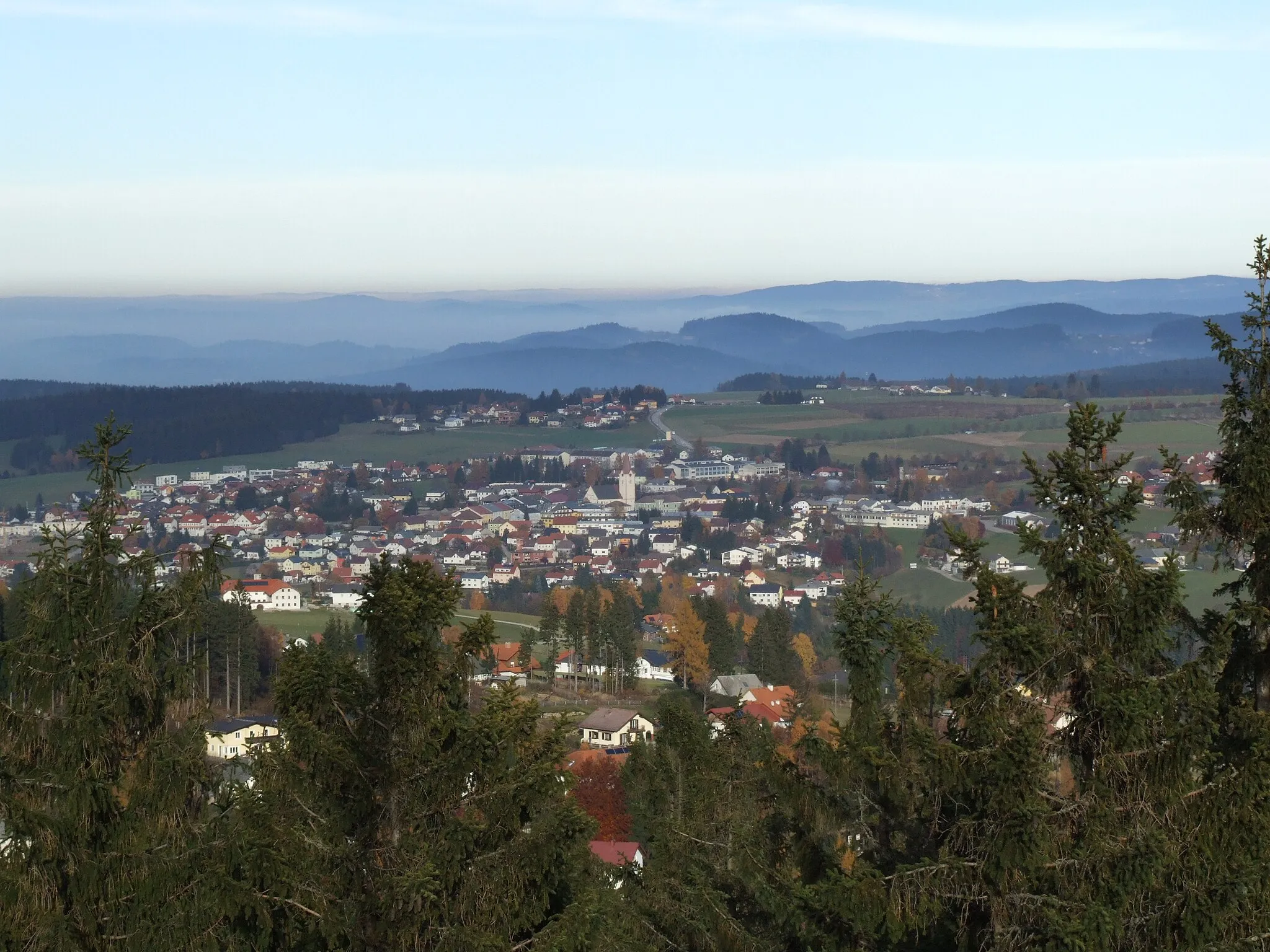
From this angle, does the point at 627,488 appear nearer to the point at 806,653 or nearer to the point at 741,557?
the point at 741,557

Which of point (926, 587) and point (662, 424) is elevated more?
point (662, 424)

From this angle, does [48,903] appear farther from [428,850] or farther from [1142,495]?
[1142,495]

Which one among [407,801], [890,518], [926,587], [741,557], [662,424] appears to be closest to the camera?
[407,801]

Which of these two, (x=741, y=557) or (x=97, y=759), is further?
(x=741, y=557)

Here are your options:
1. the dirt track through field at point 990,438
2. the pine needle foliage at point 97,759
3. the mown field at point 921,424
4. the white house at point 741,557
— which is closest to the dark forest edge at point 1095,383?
the mown field at point 921,424

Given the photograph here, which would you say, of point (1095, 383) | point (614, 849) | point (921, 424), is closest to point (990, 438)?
point (921, 424)

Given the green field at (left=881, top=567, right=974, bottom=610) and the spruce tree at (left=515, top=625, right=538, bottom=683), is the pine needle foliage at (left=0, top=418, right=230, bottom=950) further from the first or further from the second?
the green field at (left=881, top=567, right=974, bottom=610)

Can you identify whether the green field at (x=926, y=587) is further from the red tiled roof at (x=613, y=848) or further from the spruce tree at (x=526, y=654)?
the red tiled roof at (x=613, y=848)

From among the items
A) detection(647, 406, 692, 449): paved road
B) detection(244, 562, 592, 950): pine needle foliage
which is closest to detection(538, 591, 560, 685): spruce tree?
detection(244, 562, 592, 950): pine needle foliage
